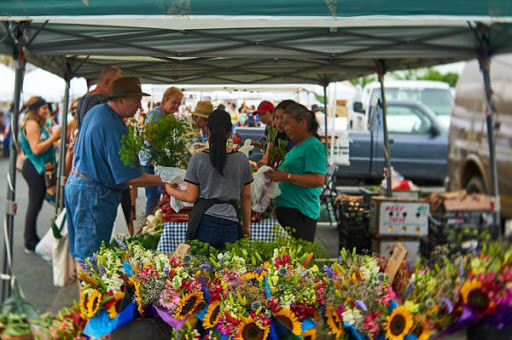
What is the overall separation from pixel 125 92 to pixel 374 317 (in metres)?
2.29

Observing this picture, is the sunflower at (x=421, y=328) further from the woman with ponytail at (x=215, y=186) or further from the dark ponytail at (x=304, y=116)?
the dark ponytail at (x=304, y=116)

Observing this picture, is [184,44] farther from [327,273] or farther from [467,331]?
[467,331]

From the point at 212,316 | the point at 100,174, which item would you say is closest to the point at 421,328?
the point at 212,316

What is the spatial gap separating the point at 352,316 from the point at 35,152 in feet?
16.0

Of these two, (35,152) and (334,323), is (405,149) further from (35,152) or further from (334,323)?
(334,323)

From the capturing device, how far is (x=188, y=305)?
2.32 metres

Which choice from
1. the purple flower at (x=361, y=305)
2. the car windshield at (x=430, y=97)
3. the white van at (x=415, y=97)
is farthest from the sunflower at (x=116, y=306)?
the car windshield at (x=430, y=97)

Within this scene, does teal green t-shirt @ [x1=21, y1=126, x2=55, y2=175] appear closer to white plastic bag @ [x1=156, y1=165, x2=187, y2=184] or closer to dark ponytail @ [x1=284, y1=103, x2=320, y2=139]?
white plastic bag @ [x1=156, y1=165, x2=187, y2=184]

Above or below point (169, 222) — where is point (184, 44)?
above

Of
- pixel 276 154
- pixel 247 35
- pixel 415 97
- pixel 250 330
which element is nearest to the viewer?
pixel 250 330

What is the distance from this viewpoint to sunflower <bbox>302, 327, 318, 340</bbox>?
226 cm

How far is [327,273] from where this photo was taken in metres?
2.46

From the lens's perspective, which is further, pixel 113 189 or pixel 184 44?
pixel 184 44

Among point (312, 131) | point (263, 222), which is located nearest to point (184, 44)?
point (312, 131)
